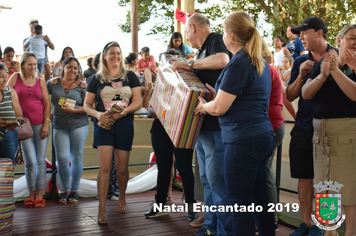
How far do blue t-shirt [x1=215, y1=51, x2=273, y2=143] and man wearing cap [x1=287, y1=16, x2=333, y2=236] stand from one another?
0.77 metres

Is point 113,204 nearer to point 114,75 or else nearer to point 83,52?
point 114,75

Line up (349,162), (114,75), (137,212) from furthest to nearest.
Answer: (137,212)
(114,75)
(349,162)

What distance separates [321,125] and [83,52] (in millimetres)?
15375

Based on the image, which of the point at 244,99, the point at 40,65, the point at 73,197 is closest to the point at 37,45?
the point at 40,65

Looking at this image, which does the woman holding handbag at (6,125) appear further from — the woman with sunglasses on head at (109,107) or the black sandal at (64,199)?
the black sandal at (64,199)

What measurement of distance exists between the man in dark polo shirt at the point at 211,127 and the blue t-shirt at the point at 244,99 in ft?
1.76

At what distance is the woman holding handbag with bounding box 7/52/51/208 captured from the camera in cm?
419

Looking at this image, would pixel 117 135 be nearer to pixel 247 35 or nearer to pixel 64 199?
pixel 64 199

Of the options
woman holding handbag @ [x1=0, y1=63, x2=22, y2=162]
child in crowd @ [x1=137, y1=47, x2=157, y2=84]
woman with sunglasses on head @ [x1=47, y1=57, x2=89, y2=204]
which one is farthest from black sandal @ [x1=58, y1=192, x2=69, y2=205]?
A: child in crowd @ [x1=137, y1=47, x2=157, y2=84]

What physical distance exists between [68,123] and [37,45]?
398cm

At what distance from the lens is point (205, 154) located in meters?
2.90

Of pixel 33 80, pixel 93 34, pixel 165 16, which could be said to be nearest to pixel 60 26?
pixel 93 34

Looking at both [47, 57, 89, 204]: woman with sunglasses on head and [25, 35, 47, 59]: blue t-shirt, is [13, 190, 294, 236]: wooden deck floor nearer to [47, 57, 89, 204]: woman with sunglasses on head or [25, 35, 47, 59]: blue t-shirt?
[47, 57, 89, 204]: woman with sunglasses on head

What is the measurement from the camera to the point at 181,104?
8.82ft
